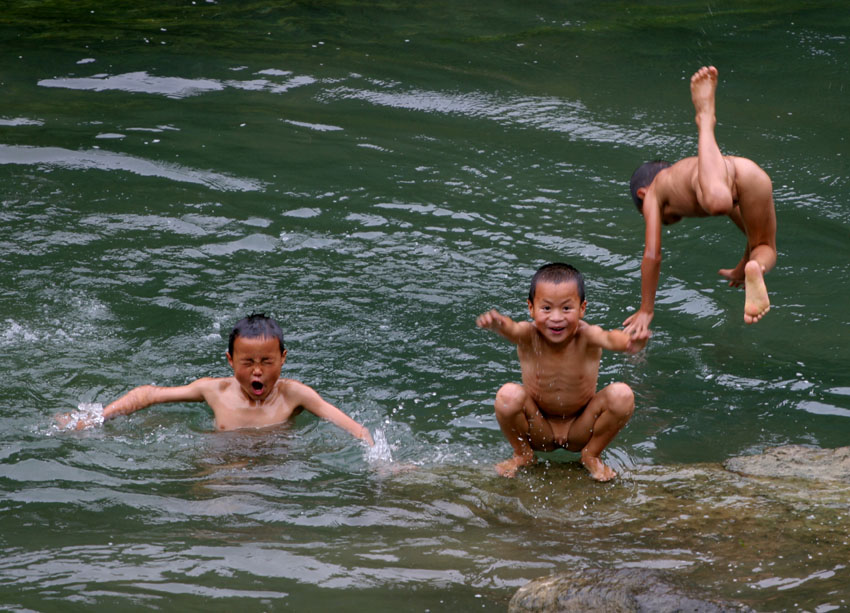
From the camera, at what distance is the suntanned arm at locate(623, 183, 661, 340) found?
553 centimetres

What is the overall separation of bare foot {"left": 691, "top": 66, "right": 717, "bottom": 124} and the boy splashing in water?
2.66 metres

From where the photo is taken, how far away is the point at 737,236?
27.6 feet

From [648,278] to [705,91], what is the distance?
117 cm

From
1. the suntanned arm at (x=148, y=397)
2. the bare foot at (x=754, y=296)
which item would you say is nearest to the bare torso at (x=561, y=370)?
the bare foot at (x=754, y=296)

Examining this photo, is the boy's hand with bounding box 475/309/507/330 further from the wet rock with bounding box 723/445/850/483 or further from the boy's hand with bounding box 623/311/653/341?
the wet rock with bounding box 723/445/850/483

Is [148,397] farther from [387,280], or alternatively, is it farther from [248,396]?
[387,280]

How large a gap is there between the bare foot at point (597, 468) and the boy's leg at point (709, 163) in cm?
165

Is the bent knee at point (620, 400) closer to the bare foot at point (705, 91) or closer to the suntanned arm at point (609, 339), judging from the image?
the suntanned arm at point (609, 339)

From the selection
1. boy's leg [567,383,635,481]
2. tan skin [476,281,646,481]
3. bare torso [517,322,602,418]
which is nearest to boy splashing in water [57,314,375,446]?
tan skin [476,281,646,481]

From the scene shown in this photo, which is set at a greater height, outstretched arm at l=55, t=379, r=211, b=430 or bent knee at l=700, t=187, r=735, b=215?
bent knee at l=700, t=187, r=735, b=215

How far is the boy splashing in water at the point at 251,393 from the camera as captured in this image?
5.84 meters

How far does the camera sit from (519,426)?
531 cm

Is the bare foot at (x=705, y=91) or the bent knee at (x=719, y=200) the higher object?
the bare foot at (x=705, y=91)

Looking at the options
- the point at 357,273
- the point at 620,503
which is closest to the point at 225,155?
the point at 357,273
